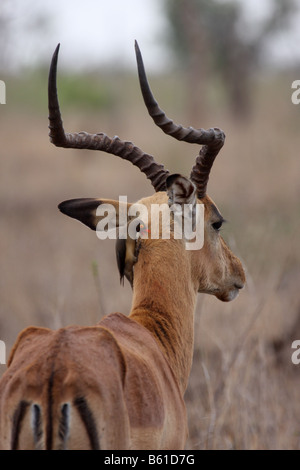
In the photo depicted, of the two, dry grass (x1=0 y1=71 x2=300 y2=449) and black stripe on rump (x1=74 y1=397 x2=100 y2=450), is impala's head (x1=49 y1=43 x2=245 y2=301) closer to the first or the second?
dry grass (x1=0 y1=71 x2=300 y2=449)

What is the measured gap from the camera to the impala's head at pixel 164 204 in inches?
150

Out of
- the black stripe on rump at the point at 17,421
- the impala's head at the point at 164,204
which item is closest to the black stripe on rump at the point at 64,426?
the black stripe on rump at the point at 17,421

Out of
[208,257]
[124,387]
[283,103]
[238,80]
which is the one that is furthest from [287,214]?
[238,80]

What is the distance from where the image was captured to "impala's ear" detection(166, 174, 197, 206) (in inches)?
143

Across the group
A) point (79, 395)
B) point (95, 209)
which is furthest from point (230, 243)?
point (79, 395)

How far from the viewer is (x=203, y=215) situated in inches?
160

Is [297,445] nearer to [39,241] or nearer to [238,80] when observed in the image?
[39,241]


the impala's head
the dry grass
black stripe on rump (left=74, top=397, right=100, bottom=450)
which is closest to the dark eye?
the impala's head

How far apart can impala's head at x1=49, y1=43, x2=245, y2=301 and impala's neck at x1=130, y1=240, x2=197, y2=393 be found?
0.04 meters

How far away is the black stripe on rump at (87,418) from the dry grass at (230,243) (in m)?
2.23
